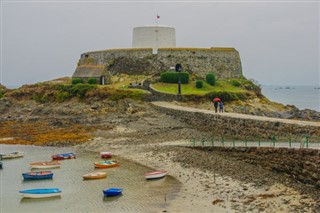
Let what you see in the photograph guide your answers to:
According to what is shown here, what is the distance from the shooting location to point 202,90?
4622cm

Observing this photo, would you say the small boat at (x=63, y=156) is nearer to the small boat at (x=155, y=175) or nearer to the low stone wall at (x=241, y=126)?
the small boat at (x=155, y=175)

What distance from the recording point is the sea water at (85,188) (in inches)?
663

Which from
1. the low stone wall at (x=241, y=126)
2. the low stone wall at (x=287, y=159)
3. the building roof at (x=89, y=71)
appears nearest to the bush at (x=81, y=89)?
the building roof at (x=89, y=71)

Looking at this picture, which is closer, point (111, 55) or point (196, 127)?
point (196, 127)

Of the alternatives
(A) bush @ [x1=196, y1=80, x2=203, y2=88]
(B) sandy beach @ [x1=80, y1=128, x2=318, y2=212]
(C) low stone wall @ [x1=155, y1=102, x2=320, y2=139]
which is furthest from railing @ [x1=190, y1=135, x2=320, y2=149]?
(A) bush @ [x1=196, y1=80, x2=203, y2=88]

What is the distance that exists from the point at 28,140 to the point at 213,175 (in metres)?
17.6

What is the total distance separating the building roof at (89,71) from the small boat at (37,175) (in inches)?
1236

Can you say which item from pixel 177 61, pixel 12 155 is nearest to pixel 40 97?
pixel 177 61

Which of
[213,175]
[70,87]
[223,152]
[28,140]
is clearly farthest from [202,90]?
[213,175]

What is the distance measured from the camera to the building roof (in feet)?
173

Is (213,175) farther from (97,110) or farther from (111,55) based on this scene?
(111,55)

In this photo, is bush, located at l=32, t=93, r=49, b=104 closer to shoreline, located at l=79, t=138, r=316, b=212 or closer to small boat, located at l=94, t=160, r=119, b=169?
small boat, located at l=94, t=160, r=119, b=169

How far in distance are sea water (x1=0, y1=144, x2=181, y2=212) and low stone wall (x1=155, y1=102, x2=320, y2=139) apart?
7.61 meters

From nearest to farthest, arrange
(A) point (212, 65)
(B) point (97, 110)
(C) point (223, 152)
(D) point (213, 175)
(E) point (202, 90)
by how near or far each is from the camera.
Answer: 1. (D) point (213, 175)
2. (C) point (223, 152)
3. (B) point (97, 110)
4. (E) point (202, 90)
5. (A) point (212, 65)
